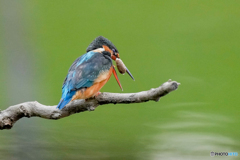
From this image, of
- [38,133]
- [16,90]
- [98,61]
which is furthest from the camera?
[38,133]

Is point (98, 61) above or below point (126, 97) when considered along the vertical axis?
above

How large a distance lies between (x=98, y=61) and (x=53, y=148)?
1854 mm

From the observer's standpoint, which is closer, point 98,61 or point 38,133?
point 98,61

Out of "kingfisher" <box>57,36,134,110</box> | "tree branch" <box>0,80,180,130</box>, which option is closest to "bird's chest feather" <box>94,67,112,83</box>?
"kingfisher" <box>57,36,134,110</box>

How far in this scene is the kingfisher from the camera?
7.36ft

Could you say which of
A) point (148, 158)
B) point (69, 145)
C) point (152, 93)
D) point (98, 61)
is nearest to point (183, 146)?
point (148, 158)

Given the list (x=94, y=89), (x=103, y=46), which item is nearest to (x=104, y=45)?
(x=103, y=46)

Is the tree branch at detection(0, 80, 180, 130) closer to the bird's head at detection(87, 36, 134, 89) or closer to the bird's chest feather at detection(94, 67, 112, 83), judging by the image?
the bird's chest feather at detection(94, 67, 112, 83)

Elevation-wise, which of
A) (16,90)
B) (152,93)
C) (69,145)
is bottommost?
(152,93)

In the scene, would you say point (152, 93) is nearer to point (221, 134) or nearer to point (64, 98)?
point (64, 98)

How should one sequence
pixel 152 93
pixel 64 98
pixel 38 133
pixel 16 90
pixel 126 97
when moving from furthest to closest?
pixel 38 133 → pixel 16 90 → pixel 64 98 → pixel 126 97 → pixel 152 93

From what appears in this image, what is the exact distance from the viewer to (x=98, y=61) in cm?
242

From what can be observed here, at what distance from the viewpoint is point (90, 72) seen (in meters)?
2.37

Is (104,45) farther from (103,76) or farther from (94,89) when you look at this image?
(94,89)
